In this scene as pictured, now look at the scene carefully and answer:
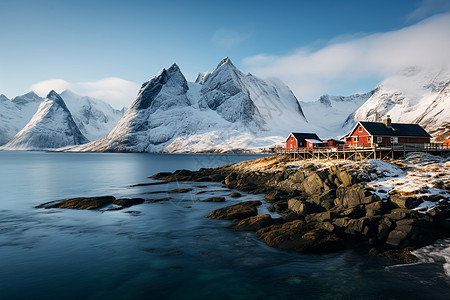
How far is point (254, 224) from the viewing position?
23.2 m

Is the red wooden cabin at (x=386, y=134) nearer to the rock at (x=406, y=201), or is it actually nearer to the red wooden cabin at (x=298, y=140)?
the red wooden cabin at (x=298, y=140)

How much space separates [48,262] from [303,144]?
67.1m

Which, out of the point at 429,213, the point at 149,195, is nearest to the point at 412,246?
the point at 429,213

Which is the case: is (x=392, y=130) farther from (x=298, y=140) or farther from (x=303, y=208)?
(x=303, y=208)

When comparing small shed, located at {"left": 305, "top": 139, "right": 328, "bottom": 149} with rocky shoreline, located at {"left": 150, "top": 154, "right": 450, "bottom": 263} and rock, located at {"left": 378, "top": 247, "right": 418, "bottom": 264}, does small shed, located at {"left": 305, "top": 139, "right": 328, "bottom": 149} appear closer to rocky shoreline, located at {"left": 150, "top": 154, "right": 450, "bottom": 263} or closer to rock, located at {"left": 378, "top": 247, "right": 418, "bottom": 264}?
rocky shoreline, located at {"left": 150, "top": 154, "right": 450, "bottom": 263}

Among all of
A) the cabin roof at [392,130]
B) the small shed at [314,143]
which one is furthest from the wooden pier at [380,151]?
the small shed at [314,143]

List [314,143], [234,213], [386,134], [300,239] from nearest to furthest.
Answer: [300,239], [234,213], [386,134], [314,143]

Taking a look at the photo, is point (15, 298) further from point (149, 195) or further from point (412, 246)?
point (149, 195)

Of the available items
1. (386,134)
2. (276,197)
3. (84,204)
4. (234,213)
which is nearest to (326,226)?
(234,213)

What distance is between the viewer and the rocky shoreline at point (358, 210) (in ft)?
61.2

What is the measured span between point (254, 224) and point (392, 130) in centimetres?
4669

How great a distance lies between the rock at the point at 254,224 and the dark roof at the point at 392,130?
4025 centimetres

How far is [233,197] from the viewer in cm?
3784

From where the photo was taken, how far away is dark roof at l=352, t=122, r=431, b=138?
180ft
